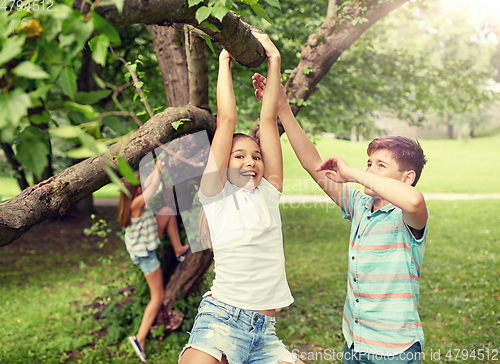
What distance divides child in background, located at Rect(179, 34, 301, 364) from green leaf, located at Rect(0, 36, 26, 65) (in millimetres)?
1122

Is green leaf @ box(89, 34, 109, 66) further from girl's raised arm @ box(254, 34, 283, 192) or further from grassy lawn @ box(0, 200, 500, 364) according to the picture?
grassy lawn @ box(0, 200, 500, 364)

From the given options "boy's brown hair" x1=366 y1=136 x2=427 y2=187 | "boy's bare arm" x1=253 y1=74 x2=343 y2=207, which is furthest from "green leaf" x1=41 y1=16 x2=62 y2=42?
"boy's brown hair" x1=366 y1=136 x2=427 y2=187

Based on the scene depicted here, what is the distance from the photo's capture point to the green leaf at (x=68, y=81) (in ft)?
3.12

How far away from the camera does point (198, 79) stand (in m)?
2.84

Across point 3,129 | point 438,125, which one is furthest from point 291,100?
point 438,125

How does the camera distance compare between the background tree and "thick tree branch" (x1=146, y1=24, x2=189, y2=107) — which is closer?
the background tree

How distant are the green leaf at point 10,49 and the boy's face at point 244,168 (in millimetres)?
1203

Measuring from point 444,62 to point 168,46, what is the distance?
7.16 meters

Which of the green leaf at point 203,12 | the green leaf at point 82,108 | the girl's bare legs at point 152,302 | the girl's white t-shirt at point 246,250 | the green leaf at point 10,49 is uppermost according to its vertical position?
the green leaf at point 203,12

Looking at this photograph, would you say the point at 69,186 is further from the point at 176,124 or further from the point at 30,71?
the point at 30,71

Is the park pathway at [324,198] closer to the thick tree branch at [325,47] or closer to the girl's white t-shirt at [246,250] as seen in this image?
the thick tree branch at [325,47]

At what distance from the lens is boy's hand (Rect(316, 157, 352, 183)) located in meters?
1.93

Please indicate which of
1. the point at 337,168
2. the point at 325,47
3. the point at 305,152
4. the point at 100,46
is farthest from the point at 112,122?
the point at 325,47

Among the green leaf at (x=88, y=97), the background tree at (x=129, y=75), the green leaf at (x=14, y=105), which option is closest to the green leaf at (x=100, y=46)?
the background tree at (x=129, y=75)
